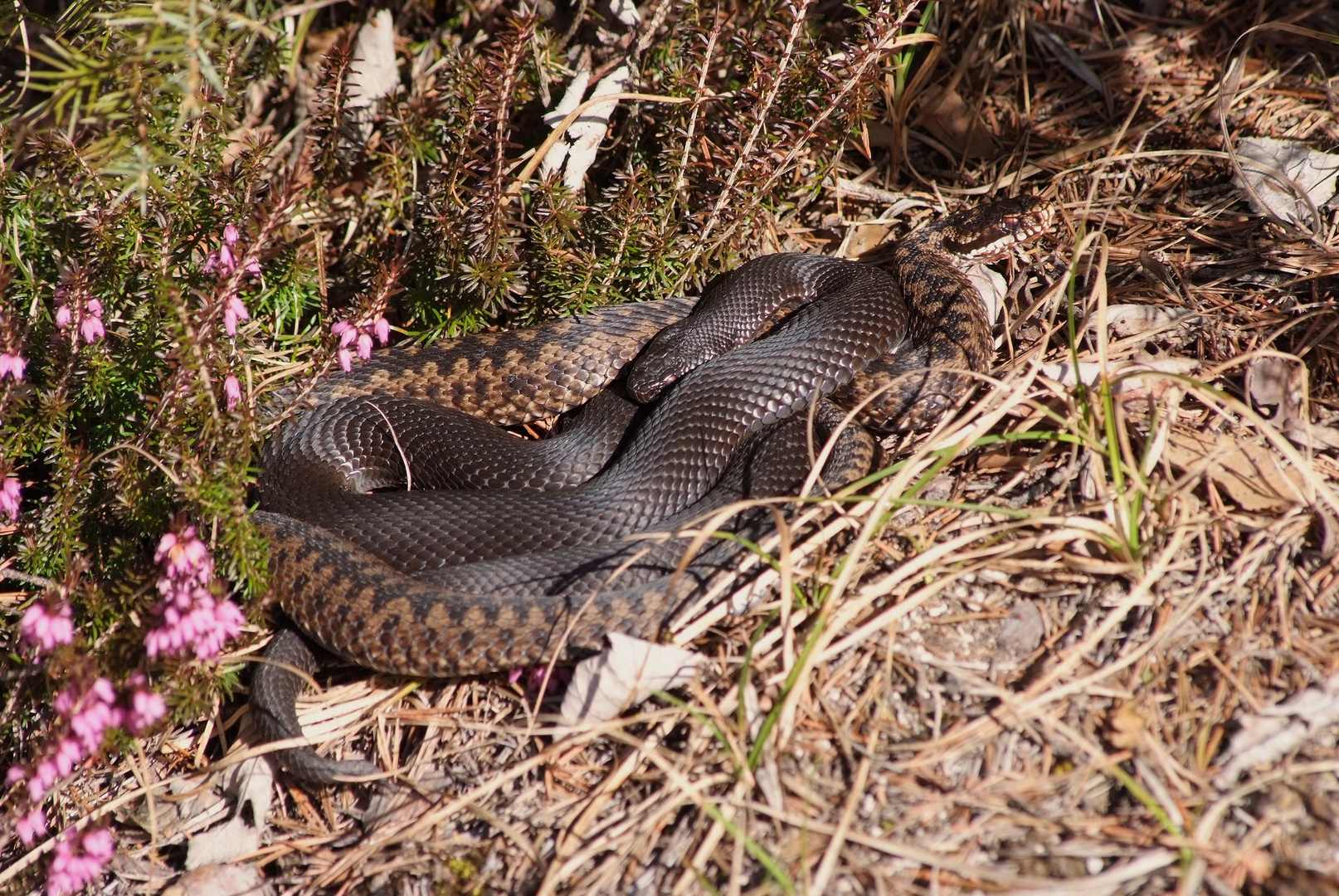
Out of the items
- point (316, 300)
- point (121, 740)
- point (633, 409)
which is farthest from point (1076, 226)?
point (121, 740)

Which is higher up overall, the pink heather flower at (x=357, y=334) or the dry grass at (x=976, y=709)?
the pink heather flower at (x=357, y=334)

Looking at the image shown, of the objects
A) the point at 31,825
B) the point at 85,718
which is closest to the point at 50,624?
the point at 85,718

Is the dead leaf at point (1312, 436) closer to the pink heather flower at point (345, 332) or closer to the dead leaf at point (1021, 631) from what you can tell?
the dead leaf at point (1021, 631)

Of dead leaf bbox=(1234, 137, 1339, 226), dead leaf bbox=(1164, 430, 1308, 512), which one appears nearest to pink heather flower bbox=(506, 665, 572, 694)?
dead leaf bbox=(1164, 430, 1308, 512)

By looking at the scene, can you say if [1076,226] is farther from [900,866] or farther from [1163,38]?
[900,866]

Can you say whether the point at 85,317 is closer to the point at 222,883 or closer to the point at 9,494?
the point at 9,494

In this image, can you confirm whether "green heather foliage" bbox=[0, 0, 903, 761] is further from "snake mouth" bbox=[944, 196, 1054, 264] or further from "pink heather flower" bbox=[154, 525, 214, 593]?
"snake mouth" bbox=[944, 196, 1054, 264]

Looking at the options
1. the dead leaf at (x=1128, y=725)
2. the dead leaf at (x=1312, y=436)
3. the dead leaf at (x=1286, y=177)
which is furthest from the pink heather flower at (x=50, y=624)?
the dead leaf at (x=1286, y=177)
